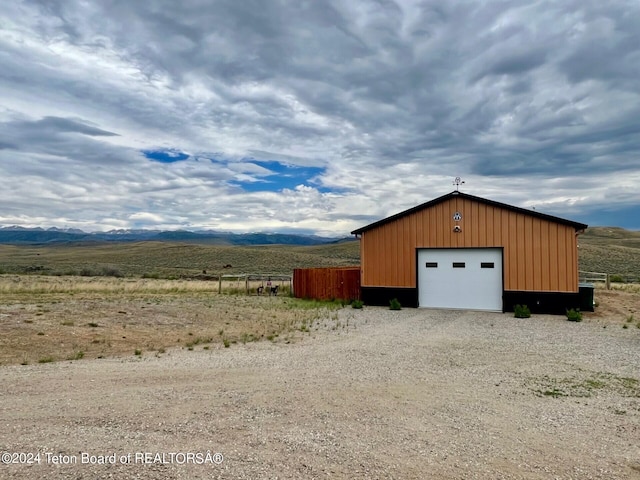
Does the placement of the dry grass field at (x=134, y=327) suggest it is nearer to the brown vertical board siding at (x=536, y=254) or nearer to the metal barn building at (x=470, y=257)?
the metal barn building at (x=470, y=257)

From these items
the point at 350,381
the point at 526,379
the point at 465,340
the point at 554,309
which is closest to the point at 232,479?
the point at 350,381

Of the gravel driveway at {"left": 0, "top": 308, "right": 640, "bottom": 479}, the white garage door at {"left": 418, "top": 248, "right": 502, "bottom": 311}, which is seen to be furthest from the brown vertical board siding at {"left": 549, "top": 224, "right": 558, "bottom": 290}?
the gravel driveway at {"left": 0, "top": 308, "right": 640, "bottom": 479}

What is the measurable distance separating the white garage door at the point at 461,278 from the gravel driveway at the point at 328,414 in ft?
26.8

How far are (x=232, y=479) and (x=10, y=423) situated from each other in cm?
292

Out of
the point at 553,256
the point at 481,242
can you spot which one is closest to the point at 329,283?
the point at 481,242

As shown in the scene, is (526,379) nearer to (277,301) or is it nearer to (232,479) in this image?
(232,479)

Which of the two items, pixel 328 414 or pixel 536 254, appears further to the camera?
pixel 536 254

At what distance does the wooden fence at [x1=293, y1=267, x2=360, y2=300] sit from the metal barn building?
886 mm

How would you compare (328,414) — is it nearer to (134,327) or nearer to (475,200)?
(134,327)

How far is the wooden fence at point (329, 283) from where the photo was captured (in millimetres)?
21562

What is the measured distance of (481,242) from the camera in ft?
60.5

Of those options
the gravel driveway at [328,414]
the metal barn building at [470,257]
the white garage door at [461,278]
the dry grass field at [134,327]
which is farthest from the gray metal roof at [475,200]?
the gravel driveway at [328,414]

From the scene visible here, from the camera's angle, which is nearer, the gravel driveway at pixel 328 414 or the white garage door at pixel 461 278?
the gravel driveway at pixel 328 414

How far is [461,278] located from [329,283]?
606 centimetres
